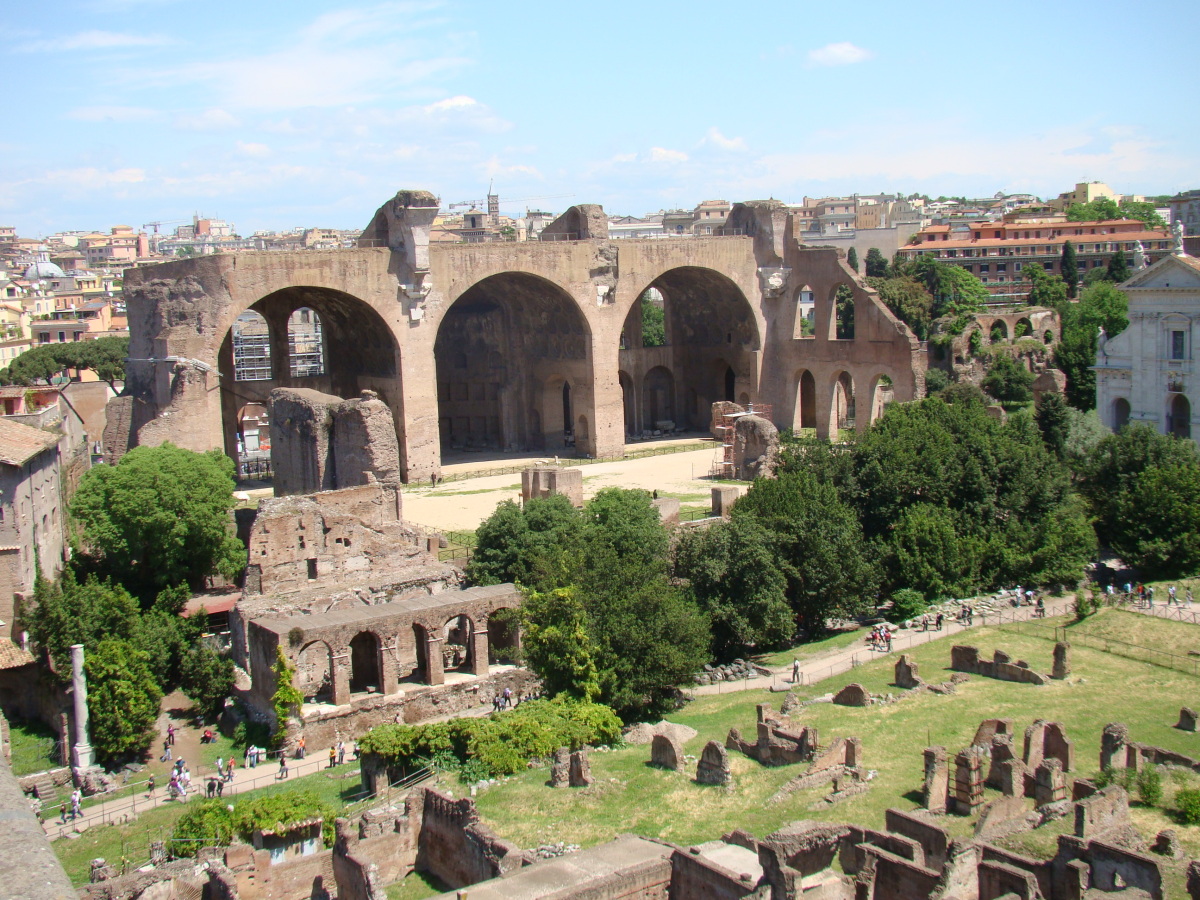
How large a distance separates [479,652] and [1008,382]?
3148 centimetres

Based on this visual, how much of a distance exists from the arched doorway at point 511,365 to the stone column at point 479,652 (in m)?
20.4

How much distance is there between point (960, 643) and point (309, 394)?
19.5 meters

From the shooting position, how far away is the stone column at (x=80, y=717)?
22516 millimetres

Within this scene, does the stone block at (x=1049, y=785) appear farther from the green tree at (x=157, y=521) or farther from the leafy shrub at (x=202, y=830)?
the green tree at (x=157, y=521)

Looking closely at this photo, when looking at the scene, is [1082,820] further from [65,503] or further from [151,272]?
[151,272]

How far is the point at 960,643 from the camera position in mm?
24797

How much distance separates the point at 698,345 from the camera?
52438 millimetres

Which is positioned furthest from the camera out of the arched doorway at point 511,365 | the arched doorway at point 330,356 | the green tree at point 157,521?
the arched doorway at point 511,365

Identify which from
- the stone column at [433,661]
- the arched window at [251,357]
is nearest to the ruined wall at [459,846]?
the stone column at [433,661]

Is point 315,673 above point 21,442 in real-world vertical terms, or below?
below

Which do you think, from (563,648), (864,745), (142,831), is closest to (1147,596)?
(864,745)

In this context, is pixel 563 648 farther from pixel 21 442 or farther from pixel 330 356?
pixel 330 356

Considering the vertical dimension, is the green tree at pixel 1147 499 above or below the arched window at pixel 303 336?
below

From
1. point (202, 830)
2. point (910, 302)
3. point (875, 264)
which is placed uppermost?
point (875, 264)
